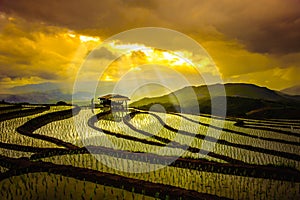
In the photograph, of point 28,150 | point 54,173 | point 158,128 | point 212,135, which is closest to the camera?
point 54,173

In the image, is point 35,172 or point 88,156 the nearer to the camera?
point 35,172

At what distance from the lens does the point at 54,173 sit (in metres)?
8.39

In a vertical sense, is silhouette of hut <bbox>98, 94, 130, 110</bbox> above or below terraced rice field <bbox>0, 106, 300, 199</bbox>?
above

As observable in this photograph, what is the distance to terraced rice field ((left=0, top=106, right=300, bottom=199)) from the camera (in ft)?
23.3

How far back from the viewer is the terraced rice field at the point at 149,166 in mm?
7109

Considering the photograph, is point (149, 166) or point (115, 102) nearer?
point (149, 166)

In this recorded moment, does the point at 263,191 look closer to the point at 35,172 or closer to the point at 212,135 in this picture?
the point at 35,172

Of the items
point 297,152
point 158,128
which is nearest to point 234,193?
point 297,152

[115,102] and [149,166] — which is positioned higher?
[115,102]

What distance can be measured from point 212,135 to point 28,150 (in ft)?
35.6

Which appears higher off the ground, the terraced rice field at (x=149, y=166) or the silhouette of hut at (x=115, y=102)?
the silhouette of hut at (x=115, y=102)

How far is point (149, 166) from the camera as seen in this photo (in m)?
Result: 10.0

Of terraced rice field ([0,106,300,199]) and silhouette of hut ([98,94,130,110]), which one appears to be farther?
silhouette of hut ([98,94,130,110])

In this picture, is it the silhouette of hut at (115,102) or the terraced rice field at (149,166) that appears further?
the silhouette of hut at (115,102)
